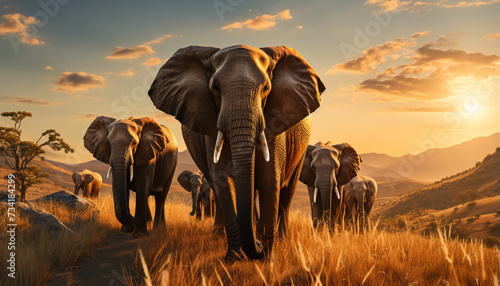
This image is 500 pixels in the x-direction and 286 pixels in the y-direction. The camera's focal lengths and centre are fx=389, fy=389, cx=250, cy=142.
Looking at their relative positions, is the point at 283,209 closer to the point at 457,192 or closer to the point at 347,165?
the point at 347,165

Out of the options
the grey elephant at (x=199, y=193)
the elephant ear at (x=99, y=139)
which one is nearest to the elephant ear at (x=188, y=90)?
the elephant ear at (x=99, y=139)

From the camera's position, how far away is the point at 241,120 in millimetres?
5027

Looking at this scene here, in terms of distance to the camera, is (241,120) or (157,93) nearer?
(241,120)

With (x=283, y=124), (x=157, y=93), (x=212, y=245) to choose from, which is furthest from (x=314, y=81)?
(x=212, y=245)

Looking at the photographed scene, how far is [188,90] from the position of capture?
6172mm

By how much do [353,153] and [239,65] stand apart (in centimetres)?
848

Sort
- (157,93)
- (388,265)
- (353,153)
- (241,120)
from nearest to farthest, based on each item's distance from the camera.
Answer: (241,120), (388,265), (157,93), (353,153)

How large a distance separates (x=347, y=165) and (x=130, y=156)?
6683 mm

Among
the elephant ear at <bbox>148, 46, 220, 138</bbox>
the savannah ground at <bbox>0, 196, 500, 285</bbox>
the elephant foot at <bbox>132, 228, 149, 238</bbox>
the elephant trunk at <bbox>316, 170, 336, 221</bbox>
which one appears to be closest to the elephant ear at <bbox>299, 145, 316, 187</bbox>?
the elephant trunk at <bbox>316, 170, 336, 221</bbox>

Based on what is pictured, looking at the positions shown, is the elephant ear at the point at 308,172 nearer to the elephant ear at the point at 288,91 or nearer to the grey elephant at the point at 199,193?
the elephant ear at the point at 288,91

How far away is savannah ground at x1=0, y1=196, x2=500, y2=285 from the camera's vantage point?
465 centimetres

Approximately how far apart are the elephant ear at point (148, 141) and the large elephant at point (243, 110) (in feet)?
15.2

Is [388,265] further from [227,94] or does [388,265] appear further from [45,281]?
[45,281]

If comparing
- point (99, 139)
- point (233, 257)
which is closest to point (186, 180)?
point (99, 139)
